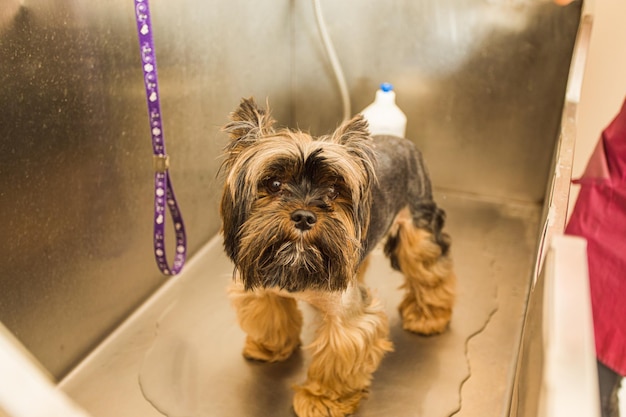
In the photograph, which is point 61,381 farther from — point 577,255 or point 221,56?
point 577,255

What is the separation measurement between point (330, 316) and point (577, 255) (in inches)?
29.6

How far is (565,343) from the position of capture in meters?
0.51

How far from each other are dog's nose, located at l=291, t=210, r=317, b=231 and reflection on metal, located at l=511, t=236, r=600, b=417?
1.60ft

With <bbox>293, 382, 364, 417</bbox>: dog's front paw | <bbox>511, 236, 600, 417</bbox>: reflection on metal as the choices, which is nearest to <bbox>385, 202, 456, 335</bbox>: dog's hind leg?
<bbox>293, 382, 364, 417</bbox>: dog's front paw

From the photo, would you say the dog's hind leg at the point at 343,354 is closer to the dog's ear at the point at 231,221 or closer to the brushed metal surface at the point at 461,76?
the dog's ear at the point at 231,221

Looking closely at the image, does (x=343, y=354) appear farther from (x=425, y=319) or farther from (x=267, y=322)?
(x=425, y=319)

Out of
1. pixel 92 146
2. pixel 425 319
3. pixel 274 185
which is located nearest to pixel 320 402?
pixel 425 319

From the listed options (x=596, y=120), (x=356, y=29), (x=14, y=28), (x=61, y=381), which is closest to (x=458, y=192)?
(x=596, y=120)

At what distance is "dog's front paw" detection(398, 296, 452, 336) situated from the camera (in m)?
1.62

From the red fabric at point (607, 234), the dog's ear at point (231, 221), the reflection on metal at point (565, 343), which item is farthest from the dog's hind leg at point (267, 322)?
the reflection on metal at point (565, 343)

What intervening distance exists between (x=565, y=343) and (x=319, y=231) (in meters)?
0.61

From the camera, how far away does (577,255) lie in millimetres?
611

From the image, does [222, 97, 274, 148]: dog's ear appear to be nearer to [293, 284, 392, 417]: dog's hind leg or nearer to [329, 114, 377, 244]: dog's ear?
[329, 114, 377, 244]: dog's ear

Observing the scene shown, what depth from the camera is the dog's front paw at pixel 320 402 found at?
4.43ft
